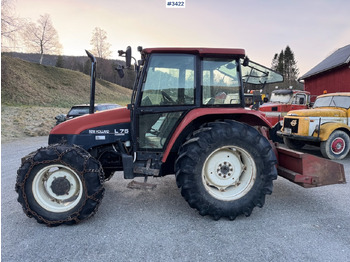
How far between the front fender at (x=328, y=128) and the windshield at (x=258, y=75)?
359 centimetres

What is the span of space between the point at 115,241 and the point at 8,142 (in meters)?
9.38

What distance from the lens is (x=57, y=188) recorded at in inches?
117

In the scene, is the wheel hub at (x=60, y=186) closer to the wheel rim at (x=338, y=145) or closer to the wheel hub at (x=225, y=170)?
the wheel hub at (x=225, y=170)

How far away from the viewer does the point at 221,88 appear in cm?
330

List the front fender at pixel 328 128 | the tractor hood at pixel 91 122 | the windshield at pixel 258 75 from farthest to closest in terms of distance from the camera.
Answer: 1. the front fender at pixel 328 128
2. the windshield at pixel 258 75
3. the tractor hood at pixel 91 122

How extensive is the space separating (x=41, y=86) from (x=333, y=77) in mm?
29785

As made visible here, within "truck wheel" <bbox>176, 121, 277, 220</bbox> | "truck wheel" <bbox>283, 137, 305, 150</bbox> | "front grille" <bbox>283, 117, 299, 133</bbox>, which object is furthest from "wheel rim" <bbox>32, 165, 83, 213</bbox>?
"truck wheel" <bbox>283, 137, 305, 150</bbox>

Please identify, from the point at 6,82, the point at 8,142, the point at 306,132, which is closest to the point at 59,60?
the point at 6,82

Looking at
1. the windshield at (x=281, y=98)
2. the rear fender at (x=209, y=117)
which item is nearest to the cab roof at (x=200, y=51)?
the rear fender at (x=209, y=117)

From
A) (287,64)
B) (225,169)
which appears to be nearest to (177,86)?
(225,169)

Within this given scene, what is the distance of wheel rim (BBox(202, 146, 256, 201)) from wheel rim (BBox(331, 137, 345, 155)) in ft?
16.5

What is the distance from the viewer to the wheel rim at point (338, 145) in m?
6.77

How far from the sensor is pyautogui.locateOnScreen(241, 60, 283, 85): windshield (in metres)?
3.79

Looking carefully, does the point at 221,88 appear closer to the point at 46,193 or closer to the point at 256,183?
the point at 256,183
